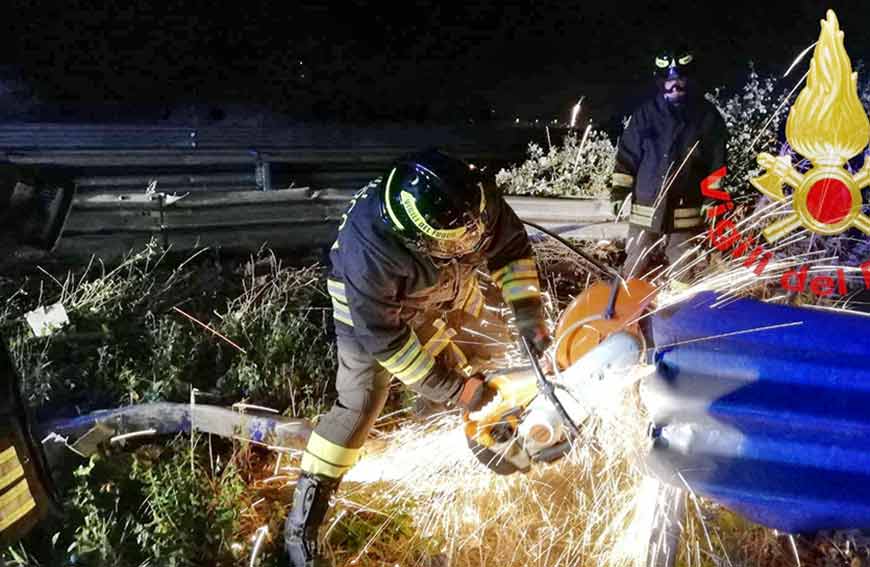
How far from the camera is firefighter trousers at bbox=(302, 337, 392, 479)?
3795mm

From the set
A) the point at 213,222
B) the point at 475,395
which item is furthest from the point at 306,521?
the point at 213,222

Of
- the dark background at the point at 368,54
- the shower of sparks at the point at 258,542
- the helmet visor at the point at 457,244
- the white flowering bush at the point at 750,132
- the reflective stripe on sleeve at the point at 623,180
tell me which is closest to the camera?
the helmet visor at the point at 457,244

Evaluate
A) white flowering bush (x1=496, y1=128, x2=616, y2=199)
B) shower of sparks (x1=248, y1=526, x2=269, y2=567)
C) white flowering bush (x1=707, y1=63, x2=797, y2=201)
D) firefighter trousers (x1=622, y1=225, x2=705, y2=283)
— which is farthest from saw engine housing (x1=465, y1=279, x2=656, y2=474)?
white flowering bush (x1=496, y1=128, x2=616, y2=199)

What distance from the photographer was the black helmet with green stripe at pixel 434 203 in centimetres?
328

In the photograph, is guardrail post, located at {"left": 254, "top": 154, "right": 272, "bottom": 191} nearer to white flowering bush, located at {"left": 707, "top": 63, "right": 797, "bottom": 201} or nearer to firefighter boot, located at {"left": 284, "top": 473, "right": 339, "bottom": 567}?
white flowering bush, located at {"left": 707, "top": 63, "right": 797, "bottom": 201}

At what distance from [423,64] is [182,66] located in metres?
6.08

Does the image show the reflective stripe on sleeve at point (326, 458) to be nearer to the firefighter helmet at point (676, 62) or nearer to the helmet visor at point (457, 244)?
the helmet visor at point (457, 244)

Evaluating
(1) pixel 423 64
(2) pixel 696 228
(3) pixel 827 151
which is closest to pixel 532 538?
(2) pixel 696 228

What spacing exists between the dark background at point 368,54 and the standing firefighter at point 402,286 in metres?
12.2

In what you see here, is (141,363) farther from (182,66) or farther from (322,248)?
(182,66)

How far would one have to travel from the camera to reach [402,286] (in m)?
3.58

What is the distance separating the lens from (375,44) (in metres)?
20.7

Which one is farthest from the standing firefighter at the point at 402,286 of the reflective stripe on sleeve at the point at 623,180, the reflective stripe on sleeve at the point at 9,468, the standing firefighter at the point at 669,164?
the reflective stripe on sleeve at the point at 623,180

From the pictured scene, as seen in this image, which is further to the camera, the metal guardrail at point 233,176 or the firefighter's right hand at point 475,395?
the metal guardrail at point 233,176
